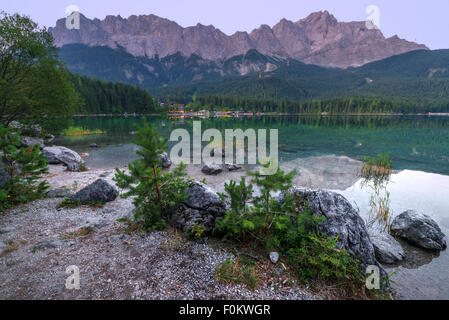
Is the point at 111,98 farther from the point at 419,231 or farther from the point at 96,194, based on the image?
the point at 419,231

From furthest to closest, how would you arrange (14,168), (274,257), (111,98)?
1. (111,98)
2. (14,168)
3. (274,257)

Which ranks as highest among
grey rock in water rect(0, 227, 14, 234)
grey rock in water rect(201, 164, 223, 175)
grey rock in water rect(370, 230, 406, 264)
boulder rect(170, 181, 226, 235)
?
boulder rect(170, 181, 226, 235)

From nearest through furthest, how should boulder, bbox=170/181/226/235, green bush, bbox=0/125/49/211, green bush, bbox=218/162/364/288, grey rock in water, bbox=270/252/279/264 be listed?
green bush, bbox=218/162/364/288 → grey rock in water, bbox=270/252/279/264 → boulder, bbox=170/181/226/235 → green bush, bbox=0/125/49/211

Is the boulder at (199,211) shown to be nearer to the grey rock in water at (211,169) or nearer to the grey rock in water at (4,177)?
the grey rock in water at (4,177)

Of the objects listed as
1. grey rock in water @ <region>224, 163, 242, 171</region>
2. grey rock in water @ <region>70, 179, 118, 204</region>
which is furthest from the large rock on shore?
grey rock in water @ <region>224, 163, 242, 171</region>

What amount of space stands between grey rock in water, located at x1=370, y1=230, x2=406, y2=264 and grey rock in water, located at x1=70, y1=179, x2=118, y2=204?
37.4ft

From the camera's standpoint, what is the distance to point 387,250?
7.41 metres

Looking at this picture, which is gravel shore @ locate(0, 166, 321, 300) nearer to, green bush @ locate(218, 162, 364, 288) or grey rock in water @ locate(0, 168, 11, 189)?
green bush @ locate(218, 162, 364, 288)

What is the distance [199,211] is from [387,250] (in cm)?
689

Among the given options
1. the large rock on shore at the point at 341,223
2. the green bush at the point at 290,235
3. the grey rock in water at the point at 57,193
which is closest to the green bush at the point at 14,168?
the grey rock in water at the point at 57,193

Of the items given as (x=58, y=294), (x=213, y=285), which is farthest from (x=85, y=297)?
(x=213, y=285)

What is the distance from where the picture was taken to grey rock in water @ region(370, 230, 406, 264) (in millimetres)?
7245

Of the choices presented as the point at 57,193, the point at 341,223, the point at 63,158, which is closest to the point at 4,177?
the point at 57,193
